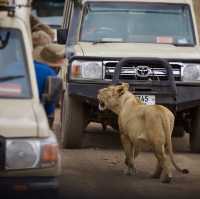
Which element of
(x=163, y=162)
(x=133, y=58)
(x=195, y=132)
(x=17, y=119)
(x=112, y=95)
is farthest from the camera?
(x=195, y=132)

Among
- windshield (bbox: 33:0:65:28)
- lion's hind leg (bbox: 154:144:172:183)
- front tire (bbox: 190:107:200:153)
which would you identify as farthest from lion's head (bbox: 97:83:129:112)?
windshield (bbox: 33:0:65:28)

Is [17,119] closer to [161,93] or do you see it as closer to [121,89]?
[121,89]

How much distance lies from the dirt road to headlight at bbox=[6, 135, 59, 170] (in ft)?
8.08

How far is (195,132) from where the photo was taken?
11266 millimetres

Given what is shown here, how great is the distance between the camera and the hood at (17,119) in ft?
19.4

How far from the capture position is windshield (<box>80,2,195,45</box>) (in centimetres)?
1181

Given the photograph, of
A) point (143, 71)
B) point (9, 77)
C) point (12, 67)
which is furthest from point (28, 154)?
point (143, 71)

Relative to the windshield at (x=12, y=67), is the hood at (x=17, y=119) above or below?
below

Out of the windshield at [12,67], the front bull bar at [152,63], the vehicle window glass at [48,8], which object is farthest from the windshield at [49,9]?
the windshield at [12,67]

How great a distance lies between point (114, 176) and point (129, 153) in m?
0.33

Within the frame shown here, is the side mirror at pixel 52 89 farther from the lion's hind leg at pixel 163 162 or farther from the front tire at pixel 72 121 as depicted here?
the front tire at pixel 72 121

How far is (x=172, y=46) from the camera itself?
1165cm

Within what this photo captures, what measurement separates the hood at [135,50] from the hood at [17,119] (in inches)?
174

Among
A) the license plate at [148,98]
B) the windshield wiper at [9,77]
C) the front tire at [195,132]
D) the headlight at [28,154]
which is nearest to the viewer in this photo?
the headlight at [28,154]
